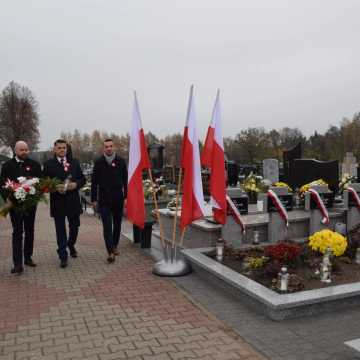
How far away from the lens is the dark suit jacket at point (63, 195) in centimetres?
646

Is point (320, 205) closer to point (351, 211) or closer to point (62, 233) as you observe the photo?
point (351, 211)

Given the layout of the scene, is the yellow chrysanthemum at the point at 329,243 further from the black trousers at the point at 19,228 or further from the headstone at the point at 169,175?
the headstone at the point at 169,175

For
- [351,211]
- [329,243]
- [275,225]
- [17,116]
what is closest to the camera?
[329,243]

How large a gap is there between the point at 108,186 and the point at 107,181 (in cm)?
8

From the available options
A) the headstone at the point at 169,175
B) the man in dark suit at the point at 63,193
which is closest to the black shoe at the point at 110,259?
the man in dark suit at the point at 63,193

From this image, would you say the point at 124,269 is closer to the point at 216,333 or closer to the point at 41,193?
the point at 41,193

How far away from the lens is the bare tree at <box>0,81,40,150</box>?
48.1 metres

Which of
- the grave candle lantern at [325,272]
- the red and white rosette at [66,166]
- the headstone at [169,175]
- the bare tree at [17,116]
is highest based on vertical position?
the bare tree at [17,116]

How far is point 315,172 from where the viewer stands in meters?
9.59

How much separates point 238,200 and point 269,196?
706 mm

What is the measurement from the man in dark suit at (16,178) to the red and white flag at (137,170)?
4.85 ft

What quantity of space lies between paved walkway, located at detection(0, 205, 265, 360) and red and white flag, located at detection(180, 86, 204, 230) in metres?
1.02

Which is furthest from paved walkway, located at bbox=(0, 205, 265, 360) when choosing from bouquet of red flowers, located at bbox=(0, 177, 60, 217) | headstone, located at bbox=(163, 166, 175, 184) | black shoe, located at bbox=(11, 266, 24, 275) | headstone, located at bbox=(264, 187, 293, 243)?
headstone, located at bbox=(163, 166, 175, 184)

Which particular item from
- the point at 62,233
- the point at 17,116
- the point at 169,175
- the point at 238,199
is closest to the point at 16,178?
the point at 62,233
